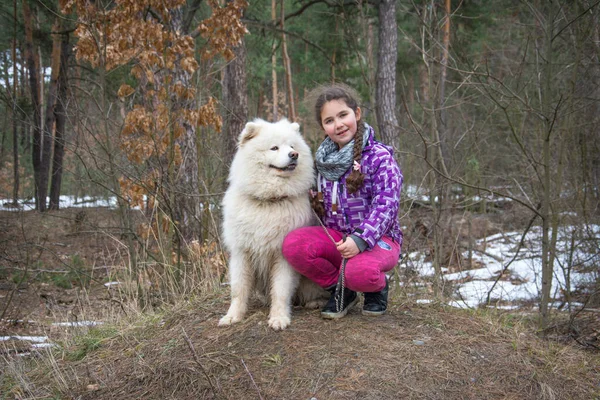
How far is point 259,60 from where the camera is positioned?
14.5m

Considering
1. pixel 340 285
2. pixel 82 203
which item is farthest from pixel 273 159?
pixel 82 203

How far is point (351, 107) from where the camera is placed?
329cm

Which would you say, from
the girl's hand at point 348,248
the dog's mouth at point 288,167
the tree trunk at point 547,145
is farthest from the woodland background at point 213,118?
the girl's hand at point 348,248

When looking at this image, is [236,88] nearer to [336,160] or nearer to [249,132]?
[249,132]

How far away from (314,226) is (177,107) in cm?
294

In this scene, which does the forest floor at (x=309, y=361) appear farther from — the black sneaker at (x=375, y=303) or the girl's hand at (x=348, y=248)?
the girl's hand at (x=348, y=248)

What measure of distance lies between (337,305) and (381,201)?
847mm

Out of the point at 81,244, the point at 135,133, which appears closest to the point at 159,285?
the point at 135,133

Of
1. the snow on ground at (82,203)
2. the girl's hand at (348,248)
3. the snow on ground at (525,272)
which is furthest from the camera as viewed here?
the snow on ground at (525,272)

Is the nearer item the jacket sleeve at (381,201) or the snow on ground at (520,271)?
the jacket sleeve at (381,201)

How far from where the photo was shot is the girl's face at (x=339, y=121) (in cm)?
324

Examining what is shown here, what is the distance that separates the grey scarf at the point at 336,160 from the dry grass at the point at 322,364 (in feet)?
3.49

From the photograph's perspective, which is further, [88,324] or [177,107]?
[177,107]

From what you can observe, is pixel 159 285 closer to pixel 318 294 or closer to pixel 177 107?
pixel 177 107
